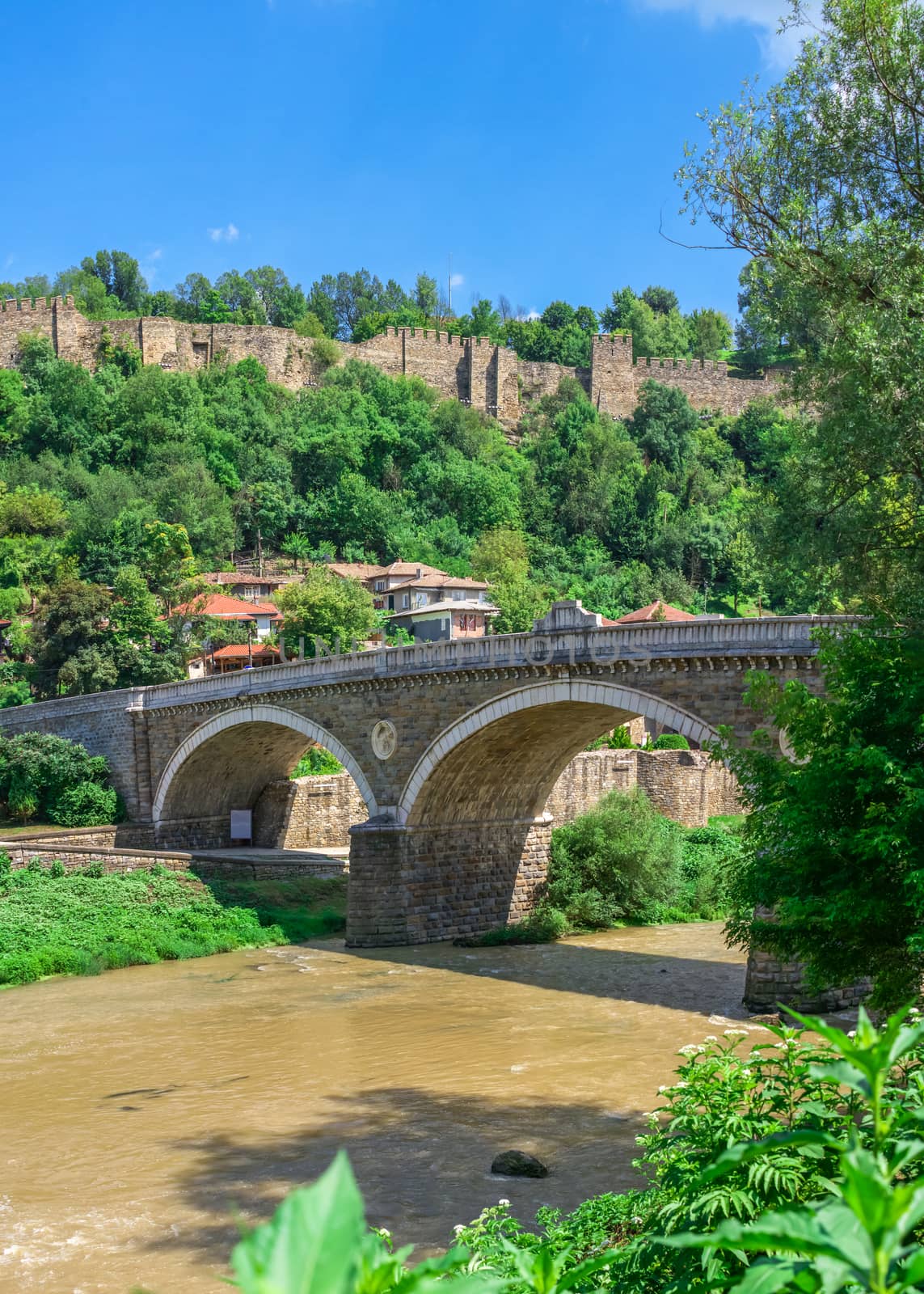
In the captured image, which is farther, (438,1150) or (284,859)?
(284,859)

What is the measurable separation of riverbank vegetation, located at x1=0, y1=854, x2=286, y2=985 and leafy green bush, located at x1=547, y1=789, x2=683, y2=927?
6561mm

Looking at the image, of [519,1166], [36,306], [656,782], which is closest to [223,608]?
[656,782]

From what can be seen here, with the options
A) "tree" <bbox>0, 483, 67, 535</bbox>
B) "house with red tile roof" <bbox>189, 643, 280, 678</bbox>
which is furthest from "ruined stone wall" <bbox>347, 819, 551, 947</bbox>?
"tree" <bbox>0, 483, 67, 535</bbox>

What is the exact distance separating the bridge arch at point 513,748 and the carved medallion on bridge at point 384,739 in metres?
0.88

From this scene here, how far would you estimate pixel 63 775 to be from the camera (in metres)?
36.8

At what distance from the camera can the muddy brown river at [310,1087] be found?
12234 millimetres

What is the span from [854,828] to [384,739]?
18810 mm

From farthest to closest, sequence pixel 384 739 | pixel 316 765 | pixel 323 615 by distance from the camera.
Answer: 1. pixel 323 615
2. pixel 316 765
3. pixel 384 739

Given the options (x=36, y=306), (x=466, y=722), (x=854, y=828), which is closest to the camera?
(x=854, y=828)

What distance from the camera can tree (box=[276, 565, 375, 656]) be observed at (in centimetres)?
4825

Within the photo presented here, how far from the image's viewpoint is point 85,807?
1441 inches

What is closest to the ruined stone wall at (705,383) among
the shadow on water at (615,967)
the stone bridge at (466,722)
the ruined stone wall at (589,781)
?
the ruined stone wall at (589,781)

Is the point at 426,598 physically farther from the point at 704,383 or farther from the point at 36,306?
the point at 704,383

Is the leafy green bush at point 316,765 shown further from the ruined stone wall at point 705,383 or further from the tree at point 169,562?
the ruined stone wall at point 705,383
